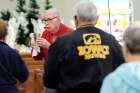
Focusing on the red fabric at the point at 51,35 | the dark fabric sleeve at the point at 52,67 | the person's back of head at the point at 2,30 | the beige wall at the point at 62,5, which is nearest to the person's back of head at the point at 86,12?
the dark fabric sleeve at the point at 52,67

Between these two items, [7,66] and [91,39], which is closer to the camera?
[91,39]

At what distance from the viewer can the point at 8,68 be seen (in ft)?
13.6

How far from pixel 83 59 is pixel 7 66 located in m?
0.92

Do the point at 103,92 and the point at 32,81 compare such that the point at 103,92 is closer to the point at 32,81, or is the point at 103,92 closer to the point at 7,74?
the point at 7,74

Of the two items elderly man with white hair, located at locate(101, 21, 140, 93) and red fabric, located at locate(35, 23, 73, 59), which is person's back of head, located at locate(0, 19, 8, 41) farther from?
elderly man with white hair, located at locate(101, 21, 140, 93)

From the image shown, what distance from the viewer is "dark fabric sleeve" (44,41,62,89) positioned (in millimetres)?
3529

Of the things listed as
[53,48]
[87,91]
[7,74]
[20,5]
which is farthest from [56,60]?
[20,5]

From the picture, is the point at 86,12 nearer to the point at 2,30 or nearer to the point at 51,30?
the point at 2,30

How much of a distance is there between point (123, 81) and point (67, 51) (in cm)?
123

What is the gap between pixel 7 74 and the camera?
412cm

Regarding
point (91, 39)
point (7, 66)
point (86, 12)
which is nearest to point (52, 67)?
point (91, 39)

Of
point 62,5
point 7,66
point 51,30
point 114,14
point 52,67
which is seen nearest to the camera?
point 52,67

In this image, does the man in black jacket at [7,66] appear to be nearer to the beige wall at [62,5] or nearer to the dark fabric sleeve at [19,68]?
the dark fabric sleeve at [19,68]

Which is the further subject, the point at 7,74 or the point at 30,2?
the point at 30,2
